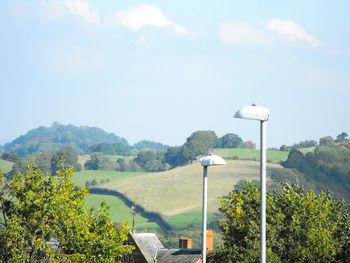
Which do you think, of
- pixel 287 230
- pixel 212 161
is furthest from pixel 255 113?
pixel 287 230

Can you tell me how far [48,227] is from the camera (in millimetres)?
77312

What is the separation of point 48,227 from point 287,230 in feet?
106

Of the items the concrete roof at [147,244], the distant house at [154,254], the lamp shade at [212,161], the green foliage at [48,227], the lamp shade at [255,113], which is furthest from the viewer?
the concrete roof at [147,244]

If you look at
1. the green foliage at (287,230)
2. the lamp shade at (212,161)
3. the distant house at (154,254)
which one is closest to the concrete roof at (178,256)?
the distant house at (154,254)

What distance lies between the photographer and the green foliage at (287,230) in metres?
100

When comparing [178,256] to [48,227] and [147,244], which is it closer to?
[147,244]

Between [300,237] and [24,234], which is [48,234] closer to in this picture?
[24,234]

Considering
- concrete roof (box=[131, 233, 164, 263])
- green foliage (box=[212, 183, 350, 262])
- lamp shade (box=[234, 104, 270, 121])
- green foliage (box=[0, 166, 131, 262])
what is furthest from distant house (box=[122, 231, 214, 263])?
lamp shade (box=[234, 104, 270, 121])

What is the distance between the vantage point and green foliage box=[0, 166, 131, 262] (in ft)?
253

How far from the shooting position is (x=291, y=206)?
349 ft

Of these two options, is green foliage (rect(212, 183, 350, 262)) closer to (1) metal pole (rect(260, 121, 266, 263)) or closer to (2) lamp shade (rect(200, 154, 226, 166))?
(2) lamp shade (rect(200, 154, 226, 166))

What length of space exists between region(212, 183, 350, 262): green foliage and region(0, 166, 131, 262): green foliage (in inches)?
742

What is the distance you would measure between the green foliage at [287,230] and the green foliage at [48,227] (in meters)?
18.8

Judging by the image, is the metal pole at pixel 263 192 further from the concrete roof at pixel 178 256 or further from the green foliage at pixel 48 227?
the concrete roof at pixel 178 256
